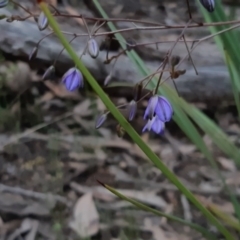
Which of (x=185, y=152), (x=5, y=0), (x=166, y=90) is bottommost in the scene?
(x=185, y=152)

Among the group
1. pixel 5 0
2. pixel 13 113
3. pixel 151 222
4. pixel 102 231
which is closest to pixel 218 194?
pixel 151 222

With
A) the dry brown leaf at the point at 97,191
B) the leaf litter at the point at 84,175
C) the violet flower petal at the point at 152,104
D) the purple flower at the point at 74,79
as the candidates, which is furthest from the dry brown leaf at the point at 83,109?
the violet flower petal at the point at 152,104

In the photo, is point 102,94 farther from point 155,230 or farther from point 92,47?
point 155,230

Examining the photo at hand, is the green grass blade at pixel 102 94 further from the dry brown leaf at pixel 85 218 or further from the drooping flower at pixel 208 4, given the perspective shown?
the dry brown leaf at pixel 85 218

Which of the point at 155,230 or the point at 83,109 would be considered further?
the point at 83,109

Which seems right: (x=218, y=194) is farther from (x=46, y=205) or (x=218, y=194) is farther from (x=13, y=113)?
(x=13, y=113)

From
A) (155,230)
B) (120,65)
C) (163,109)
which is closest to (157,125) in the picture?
(163,109)

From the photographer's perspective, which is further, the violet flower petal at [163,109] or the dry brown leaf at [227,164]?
the dry brown leaf at [227,164]
